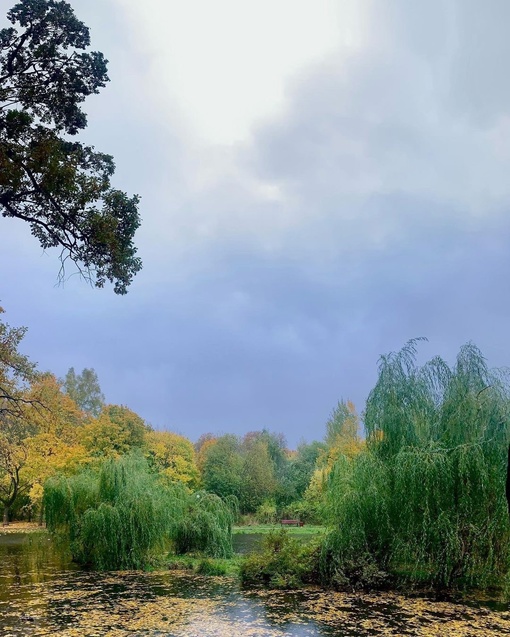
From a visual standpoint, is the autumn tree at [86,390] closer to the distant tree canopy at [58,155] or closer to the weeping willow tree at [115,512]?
the weeping willow tree at [115,512]

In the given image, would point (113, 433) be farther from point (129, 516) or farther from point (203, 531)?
point (129, 516)

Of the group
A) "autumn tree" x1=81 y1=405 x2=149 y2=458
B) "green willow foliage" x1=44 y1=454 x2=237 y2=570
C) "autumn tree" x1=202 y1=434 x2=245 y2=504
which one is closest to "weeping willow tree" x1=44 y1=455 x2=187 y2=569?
"green willow foliage" x1=44 y1=454 x2=237 y2=570

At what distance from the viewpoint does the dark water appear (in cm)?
738

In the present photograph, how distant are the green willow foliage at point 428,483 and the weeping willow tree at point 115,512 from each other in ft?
15.4

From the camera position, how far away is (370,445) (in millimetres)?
11578

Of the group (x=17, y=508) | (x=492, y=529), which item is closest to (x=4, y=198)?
(x=492, y=529)

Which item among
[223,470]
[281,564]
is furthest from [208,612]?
[223,470]

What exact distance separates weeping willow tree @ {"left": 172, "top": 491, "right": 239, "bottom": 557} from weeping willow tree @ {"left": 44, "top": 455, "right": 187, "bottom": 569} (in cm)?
30

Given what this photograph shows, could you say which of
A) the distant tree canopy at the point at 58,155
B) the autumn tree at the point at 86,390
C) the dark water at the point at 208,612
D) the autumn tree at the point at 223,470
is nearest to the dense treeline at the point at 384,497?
the dark water at the point at 208,612

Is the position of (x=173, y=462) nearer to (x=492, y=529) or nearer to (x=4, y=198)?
(x=492, y=529)

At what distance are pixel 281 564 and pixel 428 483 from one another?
3.54 metres

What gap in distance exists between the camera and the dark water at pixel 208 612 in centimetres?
738

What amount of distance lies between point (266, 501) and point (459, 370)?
93.0 ft

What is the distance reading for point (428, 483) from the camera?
9.86m
